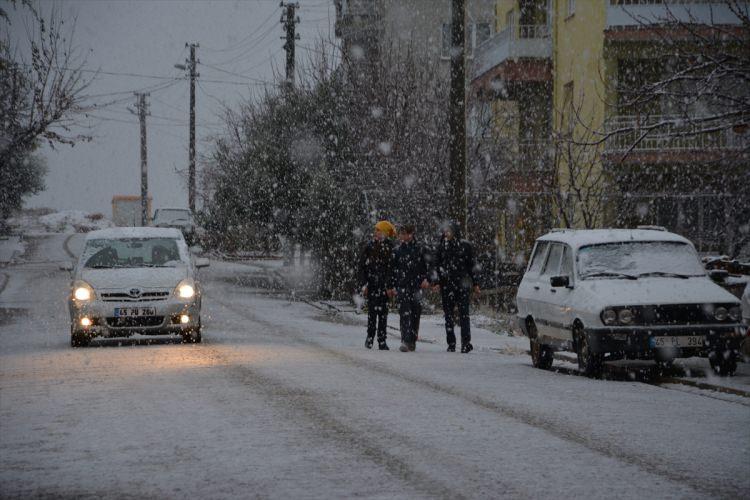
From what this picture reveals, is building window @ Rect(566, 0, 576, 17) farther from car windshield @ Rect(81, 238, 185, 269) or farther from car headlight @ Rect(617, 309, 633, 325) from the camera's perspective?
car headlight @ Rect(617, 309, 633, 325)

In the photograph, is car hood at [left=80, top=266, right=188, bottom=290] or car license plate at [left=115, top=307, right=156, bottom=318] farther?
car hood at [left=80, top=266, right=188, bottom=290]

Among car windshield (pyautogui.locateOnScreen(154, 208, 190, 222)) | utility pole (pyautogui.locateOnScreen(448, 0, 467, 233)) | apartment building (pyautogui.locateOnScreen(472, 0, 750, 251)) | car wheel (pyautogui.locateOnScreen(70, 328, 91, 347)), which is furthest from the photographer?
car windshield (pyautogui.locateOnScreen(154, 208, 190, 222))

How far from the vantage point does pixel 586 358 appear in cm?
1399

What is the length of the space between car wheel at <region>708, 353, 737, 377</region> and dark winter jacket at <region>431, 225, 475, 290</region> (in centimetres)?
443

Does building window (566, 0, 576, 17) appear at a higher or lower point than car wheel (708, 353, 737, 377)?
higher

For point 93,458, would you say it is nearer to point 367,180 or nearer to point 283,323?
point 283,323

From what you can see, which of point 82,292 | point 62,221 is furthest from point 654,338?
point 62,221

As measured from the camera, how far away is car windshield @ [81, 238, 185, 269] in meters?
18.7

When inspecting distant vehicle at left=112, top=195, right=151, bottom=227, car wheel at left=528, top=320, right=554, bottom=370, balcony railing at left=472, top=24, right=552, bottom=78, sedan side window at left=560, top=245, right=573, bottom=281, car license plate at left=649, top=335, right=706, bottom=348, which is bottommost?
car wheel at left=528, top=320, right=554, bottom=370

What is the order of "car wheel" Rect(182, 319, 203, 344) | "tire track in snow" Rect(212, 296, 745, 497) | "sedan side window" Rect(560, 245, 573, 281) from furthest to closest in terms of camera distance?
"car wheel" Rect(182, 319, 203, 344) → "sedan side window" Rect(560, 245, 573, 281) → "tire track in snow" Rect(212, 296, 745, 497)

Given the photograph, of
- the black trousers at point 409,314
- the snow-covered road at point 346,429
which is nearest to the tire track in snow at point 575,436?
the snow-covered road at point 346,429

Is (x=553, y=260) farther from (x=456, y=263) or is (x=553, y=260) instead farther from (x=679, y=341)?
(x=679, y=341)

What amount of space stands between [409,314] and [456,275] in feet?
2.85

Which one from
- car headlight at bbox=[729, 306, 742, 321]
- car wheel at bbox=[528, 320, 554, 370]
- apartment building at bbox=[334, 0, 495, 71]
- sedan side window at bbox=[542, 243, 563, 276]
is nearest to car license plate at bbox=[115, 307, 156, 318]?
car wheel at bbox=[528, 320, 554, 370]
